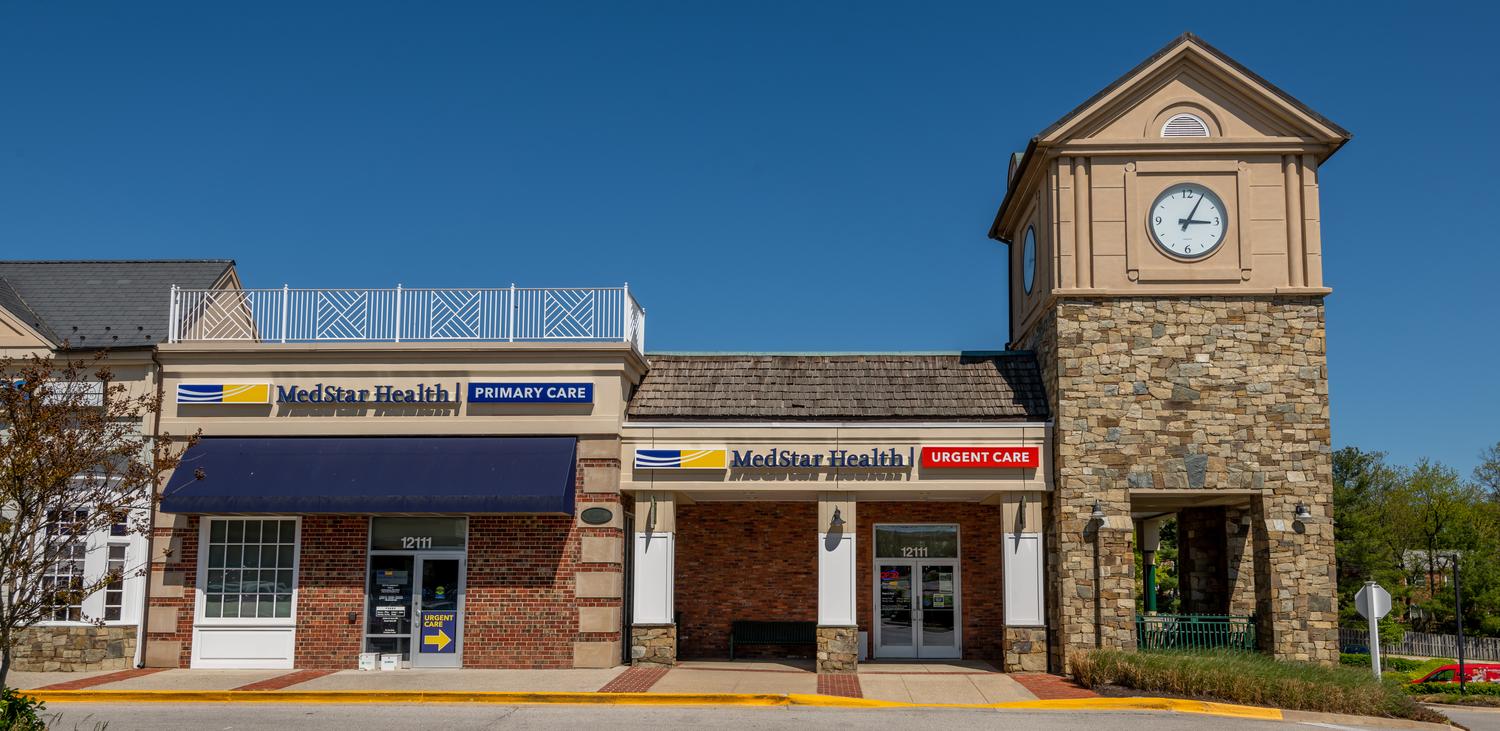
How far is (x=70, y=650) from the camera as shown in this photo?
19.3 m

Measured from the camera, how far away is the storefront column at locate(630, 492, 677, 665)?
19.5 m

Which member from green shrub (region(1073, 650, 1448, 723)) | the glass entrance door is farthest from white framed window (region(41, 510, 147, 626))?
green shrub (region(1073, 650, 1448, 723))

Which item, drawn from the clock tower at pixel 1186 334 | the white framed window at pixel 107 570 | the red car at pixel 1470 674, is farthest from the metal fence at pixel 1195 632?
the white framed window at pixel 107 570

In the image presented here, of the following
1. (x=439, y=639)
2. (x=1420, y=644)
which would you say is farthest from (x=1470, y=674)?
(x=439, y=639)

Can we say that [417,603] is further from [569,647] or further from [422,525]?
[569,647]

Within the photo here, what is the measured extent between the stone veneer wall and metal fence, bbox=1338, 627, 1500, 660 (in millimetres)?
23391

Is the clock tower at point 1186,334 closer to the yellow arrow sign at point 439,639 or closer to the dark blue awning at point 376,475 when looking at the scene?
the dark blue awning at point 376,475

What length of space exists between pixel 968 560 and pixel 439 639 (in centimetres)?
993

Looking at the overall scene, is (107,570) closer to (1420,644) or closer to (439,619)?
(439,619)

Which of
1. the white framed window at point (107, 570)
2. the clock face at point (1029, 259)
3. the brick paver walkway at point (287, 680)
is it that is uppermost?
the clock face at point (1029, 259)

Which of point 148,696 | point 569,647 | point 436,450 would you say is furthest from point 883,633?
point 148,696

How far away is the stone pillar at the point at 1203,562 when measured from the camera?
73.8ft

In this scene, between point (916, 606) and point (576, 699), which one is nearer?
point (576, 699)

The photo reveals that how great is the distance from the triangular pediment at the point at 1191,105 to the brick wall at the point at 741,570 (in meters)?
8.74
